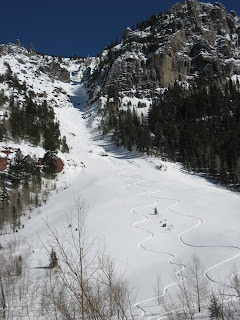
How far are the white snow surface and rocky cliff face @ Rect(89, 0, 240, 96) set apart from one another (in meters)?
72.3

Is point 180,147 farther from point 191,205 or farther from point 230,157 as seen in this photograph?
point 191,205

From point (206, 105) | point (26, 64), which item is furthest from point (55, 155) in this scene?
point (26, 64)

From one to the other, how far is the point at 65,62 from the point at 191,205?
8016 inches

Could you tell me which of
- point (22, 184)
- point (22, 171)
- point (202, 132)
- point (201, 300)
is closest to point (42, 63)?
point (202, 132)

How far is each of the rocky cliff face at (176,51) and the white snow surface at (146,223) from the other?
7231 centimetres

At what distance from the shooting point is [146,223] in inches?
685

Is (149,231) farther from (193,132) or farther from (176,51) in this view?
(176,51)

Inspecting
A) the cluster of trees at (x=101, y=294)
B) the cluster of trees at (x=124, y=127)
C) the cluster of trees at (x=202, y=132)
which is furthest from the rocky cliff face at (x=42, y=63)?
the cluster of trees at (x=101, y=294)

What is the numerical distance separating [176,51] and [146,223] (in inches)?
4373

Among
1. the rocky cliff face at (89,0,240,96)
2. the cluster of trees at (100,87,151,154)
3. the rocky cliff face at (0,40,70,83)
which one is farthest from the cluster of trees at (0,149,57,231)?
the rocky cliff face at (0,40,70,83)

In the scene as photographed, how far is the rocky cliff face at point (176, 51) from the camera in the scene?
101562 mm

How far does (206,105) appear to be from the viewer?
221 feet

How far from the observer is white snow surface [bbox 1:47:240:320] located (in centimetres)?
1035

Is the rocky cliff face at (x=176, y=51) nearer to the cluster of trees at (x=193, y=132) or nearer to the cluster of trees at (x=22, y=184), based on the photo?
the cluster of trees at (x=193, y=132)
